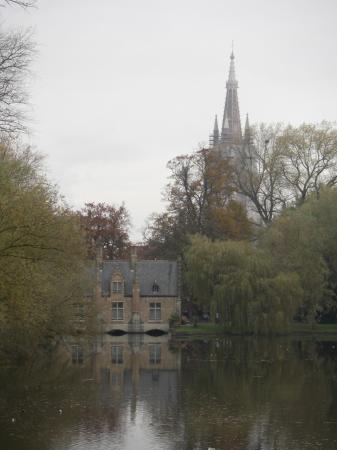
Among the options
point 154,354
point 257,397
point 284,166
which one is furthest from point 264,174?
point 257,397

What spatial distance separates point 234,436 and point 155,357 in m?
20.0

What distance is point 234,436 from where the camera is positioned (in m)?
18.9

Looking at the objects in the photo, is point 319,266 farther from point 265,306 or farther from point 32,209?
point 32,209

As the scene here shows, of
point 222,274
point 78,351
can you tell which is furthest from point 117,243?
point 78,351

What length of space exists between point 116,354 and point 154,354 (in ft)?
6.89

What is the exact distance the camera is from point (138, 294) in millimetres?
57719

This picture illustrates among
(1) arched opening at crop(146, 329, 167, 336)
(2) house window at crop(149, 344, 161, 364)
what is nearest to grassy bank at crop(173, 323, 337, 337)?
(1) arched opening at crop(146, 329, 167, 336)

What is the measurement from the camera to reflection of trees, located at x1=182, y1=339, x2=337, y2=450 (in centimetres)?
1895

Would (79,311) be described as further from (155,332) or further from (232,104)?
(232,104)

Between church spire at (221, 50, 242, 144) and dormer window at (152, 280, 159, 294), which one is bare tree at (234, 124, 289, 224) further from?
church spire at (221, 50, 242, 144)

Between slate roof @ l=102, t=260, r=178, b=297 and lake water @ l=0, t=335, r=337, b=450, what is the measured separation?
16847 mm

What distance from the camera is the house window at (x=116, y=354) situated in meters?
36.6

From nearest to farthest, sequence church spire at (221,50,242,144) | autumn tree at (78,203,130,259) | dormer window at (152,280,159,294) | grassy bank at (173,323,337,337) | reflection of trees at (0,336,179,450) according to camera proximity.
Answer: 1. reflection of trees at (0,336,179,450)
2. grassy bank at (173,323,337,337)
3. dormer window at (152,280,159,294)
4. autumn tree at (78,203,130,259)
5. church spire at (221,50,242,144)

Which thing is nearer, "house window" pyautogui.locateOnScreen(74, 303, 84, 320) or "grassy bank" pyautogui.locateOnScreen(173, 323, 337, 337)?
"house window" pyautogui.locateOnScreen(74, 303, 84, 320)
